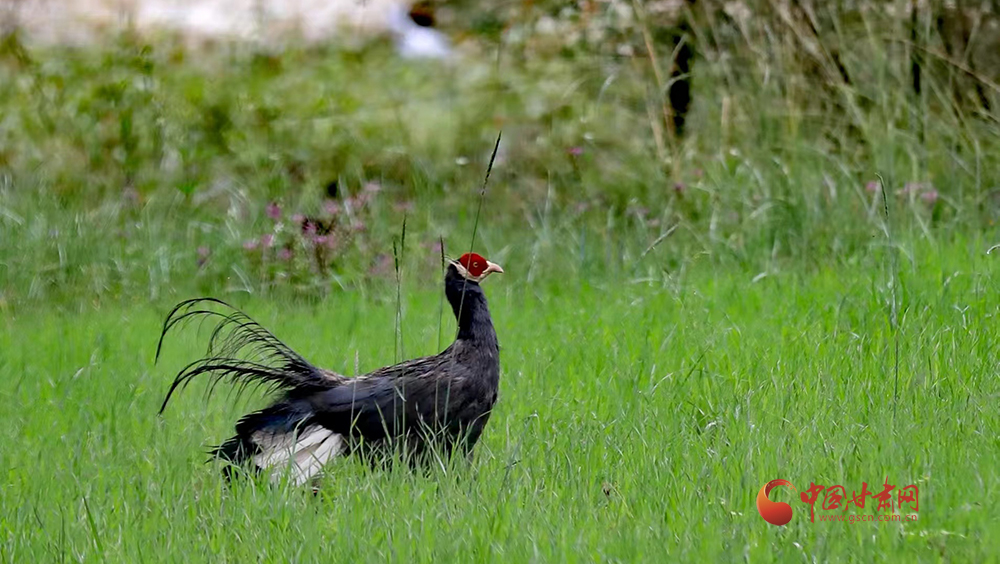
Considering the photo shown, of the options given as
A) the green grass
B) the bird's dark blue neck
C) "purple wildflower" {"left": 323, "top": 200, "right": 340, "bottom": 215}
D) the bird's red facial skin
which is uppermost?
the bird's red facial skin

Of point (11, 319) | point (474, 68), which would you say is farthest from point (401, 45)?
point (11, 319)

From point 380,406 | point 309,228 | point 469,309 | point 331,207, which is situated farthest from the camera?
point 331,207

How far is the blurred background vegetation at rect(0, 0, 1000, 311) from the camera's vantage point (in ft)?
22.9

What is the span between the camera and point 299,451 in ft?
13.0

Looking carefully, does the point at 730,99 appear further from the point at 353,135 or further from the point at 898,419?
the point at 898,419

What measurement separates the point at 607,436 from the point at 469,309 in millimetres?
684

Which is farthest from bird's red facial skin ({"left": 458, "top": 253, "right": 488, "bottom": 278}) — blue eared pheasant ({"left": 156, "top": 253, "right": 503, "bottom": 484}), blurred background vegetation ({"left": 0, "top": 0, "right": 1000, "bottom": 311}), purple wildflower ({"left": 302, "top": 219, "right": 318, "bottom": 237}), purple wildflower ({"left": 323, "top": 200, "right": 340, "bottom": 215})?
purple wildflower ({"left": 323, "top": 200, "right": 340, "bottom": 215})

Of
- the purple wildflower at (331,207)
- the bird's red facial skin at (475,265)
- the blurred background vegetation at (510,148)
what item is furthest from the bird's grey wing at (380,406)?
the purple wildflower at (331,207)

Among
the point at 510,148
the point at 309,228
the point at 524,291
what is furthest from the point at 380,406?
the point at 510,148

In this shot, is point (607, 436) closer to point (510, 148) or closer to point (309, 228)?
point (309, 228)

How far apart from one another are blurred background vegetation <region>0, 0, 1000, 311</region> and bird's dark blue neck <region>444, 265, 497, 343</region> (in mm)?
1828

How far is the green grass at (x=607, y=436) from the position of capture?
3195mm

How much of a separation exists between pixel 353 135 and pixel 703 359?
459 centimetres

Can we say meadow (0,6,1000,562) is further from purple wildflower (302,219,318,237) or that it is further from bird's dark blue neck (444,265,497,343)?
bird's dark blue neck (444,265,497,343)
